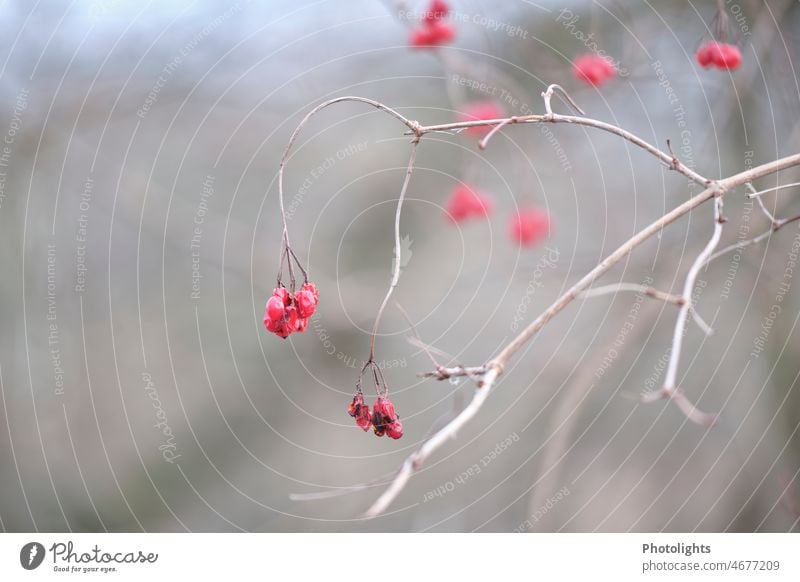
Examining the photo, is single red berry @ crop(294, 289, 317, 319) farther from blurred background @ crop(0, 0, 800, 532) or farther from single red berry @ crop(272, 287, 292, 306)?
blurred background @ crop(0, 0, 800, 532)

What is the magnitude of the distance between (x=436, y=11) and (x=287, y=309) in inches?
38.5

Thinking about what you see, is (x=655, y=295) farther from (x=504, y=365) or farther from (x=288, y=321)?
(x=288, y=321)

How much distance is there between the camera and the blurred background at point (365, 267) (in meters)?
1.81

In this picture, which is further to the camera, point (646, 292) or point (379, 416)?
point (379, 416)

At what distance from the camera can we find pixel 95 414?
7.36ft

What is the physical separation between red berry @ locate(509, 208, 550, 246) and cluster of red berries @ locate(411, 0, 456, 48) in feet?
1.62

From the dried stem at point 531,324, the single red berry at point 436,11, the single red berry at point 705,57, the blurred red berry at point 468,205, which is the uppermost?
the single red berry at point 436,11

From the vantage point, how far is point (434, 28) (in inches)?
62.1

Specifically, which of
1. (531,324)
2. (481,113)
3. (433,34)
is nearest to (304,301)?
(531,324)

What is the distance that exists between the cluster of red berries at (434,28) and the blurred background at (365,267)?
11 cm

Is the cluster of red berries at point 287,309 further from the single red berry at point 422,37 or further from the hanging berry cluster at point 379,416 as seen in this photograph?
the single red berry at point 422,37

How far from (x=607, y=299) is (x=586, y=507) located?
68 cm
